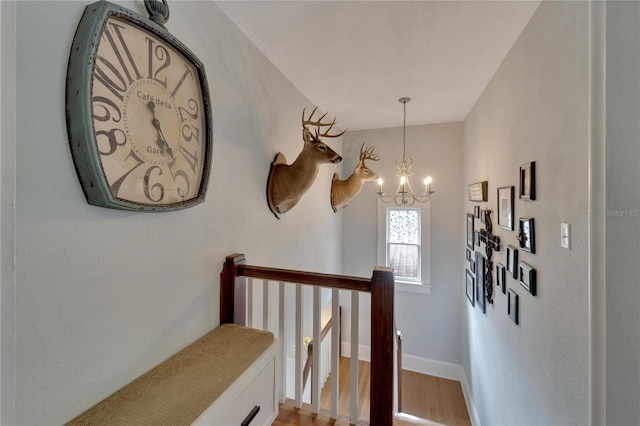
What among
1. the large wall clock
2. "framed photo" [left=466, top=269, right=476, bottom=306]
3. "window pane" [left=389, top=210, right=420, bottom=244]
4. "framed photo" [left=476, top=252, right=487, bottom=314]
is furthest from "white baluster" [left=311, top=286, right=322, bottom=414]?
"window pane" [left=389, top=210, right=420, bottom=244]

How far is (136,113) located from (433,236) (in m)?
3.88

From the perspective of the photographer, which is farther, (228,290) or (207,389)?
(228,290)

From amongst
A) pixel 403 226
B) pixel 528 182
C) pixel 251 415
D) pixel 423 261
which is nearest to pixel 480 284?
pixel 423 261

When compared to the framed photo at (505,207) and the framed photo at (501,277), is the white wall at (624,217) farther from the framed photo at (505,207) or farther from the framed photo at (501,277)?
the framed photo at (501,277)

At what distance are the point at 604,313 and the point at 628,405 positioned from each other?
164mm

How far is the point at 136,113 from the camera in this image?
1016 mm

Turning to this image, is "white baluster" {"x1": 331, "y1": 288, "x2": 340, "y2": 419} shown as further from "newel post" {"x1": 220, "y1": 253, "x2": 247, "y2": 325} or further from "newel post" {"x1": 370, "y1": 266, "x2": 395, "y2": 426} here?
"newel post" {"x1": 220, "y1": 253, "x2": 247, "y2": 325}

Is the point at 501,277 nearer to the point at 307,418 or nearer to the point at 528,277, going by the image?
the point at 528,277

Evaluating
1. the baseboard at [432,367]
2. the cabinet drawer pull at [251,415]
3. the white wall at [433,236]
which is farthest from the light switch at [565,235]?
the baseboard at [432,367]

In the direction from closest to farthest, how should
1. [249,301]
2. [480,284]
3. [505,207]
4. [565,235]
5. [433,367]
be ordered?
[565,235] → [249,301] → [505,207] → [480,284] → [433,367]

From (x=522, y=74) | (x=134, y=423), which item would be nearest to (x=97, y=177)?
(x=134, y=423)

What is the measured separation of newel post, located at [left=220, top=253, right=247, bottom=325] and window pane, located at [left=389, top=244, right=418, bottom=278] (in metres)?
3.04

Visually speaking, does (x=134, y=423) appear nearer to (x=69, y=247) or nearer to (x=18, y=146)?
(x=69, y=247)

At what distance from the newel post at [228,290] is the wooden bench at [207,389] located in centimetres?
12
